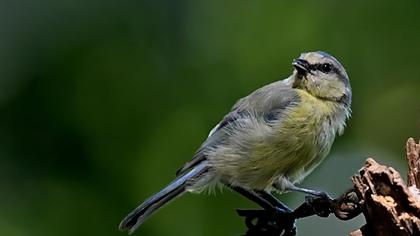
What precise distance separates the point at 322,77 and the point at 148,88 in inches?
32.8

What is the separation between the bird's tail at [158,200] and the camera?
9.68ft

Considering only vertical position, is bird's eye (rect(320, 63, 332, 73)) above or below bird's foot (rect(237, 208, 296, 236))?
below

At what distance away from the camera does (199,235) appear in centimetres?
381

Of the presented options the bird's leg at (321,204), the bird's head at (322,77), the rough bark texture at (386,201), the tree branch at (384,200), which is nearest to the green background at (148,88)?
the bird's head at (322,77)

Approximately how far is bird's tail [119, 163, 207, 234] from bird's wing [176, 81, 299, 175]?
191 millimetres

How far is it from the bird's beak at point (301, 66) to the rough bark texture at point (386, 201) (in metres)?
1.86

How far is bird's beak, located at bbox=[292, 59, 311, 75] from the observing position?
12.5 ft

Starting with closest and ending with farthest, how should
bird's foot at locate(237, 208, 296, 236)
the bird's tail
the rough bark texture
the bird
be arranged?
the rough bark texture, bird's foot at locate(237, 208, 296, 236), the bird's tail, the bird

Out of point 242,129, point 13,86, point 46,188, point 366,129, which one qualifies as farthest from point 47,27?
point 366,129

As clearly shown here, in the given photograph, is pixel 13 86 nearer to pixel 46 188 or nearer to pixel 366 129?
pixel 46 188

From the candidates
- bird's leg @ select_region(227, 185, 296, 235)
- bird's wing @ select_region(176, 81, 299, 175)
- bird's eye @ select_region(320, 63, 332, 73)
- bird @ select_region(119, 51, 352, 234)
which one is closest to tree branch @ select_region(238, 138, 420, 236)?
bird's leg @ select_region(227, 185, 296, 235)

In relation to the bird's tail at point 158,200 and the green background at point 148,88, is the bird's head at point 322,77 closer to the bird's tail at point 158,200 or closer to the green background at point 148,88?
the green background at point 148,88

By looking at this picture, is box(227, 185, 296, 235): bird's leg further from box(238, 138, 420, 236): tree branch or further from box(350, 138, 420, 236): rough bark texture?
box(350, 138, 420, 236): rough bark texture

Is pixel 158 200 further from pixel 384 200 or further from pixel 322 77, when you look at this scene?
pixel 384 200
